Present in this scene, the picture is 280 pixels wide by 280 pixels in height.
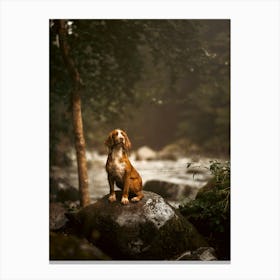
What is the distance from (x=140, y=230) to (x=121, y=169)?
0.59 meters

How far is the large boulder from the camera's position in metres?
3.80

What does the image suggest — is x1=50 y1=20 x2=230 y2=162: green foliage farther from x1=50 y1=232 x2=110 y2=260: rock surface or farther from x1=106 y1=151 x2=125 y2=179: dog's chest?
x1=50 y1=232 x2=110 y2=260: rock surface

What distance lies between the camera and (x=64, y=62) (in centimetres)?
459

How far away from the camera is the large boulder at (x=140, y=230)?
3.80 m

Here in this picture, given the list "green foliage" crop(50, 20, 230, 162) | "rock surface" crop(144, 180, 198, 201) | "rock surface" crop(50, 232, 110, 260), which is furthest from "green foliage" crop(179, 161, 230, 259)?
"rock surface" crop(50, 232, 110, 260)

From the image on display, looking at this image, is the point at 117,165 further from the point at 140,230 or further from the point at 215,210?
the point at 215,210

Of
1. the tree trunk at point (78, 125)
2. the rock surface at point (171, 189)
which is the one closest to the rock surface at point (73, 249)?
the tree trunk at point (78, 125)

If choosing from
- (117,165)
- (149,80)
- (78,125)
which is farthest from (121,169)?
(149,80)

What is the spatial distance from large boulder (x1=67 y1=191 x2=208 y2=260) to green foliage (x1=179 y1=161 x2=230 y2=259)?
0.93 feet

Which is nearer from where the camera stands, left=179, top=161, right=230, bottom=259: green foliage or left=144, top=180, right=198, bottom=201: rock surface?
left=179, top=161, right=230, bottom=259: green foliage

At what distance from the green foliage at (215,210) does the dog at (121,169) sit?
0.72 m

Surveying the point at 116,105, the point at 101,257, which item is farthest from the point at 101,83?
the point at 101,257
